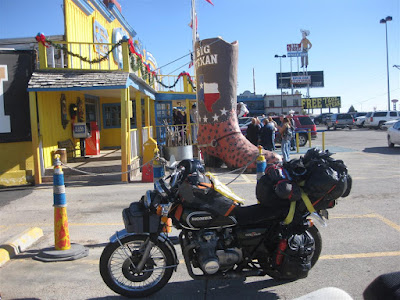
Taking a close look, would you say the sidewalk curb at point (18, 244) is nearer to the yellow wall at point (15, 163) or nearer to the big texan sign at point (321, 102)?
the yellow wall at point (15, 163)

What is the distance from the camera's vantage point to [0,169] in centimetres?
1048

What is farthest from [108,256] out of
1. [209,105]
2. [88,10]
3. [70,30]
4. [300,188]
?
[88,10]

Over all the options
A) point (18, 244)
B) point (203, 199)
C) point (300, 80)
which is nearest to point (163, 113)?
point (18, 244)

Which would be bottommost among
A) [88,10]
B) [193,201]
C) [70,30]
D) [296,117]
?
[193,201]

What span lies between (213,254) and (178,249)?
163cm

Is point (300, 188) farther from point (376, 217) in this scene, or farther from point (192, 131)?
point (192, 131)

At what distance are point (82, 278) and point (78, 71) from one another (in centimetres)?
775

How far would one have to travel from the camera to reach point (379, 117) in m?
36.8

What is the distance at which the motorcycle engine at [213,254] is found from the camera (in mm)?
3451

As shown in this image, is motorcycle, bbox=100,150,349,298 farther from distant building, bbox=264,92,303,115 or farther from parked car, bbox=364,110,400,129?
distant building, bbox=264,92,303,115

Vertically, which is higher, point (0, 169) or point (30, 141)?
point (30, 141)

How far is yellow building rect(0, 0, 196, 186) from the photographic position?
10.2 m

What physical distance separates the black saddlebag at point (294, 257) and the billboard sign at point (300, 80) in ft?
238

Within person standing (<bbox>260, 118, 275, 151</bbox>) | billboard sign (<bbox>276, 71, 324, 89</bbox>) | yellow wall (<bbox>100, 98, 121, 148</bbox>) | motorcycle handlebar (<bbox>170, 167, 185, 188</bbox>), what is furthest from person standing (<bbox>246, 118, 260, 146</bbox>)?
billboard sign (<bbox>276, 71, 324, 89</bbox>)
